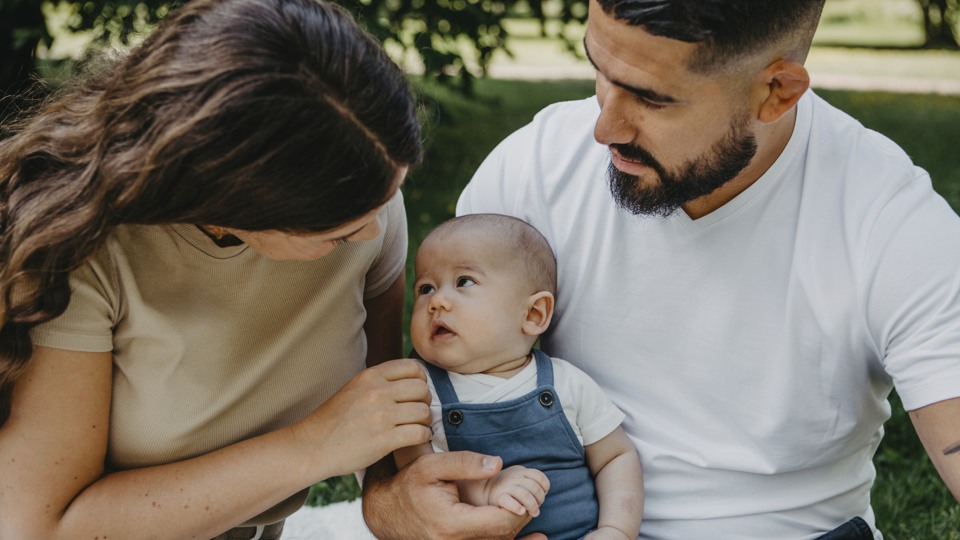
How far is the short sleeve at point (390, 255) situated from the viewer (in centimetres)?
227

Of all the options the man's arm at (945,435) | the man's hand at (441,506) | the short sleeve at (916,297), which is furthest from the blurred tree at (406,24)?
the man's arm at (945,435)

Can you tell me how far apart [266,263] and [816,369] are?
3.68 ft

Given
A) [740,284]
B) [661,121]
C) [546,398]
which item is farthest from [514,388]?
[661,121]

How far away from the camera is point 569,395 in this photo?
2.22 meters

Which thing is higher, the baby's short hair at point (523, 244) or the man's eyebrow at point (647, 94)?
the man's eyebrow at point (647, 94)

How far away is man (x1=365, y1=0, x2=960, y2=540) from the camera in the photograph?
75.5 inches

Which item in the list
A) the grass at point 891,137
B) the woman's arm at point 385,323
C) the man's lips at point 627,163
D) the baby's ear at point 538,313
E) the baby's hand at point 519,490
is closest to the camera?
the baby's hand at point 519,490

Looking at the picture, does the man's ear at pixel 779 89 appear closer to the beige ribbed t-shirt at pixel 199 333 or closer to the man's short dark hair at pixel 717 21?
the man's short dark hair at pixel 717 21

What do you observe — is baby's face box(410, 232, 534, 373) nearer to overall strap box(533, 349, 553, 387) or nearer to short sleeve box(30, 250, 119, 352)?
overall strap box(533, 349, 553, 387)

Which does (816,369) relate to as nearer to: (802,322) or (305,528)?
(802,322)

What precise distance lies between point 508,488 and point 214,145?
2.97 feet

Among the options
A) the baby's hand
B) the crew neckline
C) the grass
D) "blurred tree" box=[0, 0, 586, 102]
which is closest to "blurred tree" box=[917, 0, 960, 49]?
the grass

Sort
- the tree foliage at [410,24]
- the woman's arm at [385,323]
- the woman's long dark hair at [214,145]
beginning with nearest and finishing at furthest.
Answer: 1. the woman's long dark hair at [214,145]
2. the woman's arm at [385,323]
3. the tree foliage at [410,24]

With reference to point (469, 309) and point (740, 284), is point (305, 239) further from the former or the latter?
point (740, 284)
